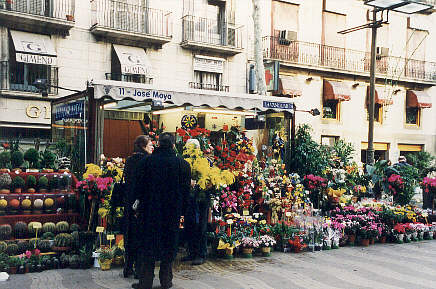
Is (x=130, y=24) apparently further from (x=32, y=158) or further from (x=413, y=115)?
(x=413, y=115)

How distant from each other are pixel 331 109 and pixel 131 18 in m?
11.1

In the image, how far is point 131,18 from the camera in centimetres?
1819

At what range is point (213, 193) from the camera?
7551mm

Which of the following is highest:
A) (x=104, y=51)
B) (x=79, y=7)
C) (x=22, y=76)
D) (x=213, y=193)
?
(x=79, y=7)

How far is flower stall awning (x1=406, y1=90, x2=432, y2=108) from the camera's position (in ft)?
81.0

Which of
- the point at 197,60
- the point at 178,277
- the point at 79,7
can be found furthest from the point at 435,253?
the point at 79,7

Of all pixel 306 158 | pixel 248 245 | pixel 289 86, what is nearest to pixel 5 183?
pixel 248 245

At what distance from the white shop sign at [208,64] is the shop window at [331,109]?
6061 mm

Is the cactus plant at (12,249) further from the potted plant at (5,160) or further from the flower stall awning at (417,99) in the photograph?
the flower stall awning at (417,99)

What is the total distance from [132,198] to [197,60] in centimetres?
1465

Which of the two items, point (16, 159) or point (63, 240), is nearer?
point (63, 240)

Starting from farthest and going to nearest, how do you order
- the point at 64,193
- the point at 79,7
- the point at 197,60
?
the point at 197,60
the point at 79,7
the point at 64,193

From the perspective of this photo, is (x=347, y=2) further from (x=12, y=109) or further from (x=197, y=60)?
(x=12, y=109)

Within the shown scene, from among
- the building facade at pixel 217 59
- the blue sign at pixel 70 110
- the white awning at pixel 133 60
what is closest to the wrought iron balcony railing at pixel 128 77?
the building facade at pixel 217 59
